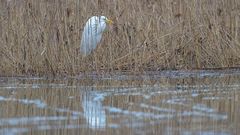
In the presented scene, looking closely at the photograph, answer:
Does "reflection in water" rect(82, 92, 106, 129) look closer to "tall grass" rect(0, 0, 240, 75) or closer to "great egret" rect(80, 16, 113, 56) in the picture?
"tall grass" rect(0, 0, 240, 75)

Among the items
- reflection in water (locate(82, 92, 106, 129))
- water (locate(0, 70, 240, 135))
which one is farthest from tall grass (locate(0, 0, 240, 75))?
reflection in water (locate(82, 92, 106, 129))

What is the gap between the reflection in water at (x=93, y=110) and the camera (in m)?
4.92

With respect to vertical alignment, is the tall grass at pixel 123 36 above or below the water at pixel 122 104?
above

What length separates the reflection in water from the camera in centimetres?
492

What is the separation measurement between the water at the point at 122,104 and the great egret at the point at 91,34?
1144 millimetres

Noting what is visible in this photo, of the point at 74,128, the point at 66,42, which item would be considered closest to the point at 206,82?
the point at 66,42

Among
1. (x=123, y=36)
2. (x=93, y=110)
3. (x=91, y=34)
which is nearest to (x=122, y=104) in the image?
(x=93, y=110)

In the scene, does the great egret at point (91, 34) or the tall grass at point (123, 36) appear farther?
the great egret at point (91, 34)

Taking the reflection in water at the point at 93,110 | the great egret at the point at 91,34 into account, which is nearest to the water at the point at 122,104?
the reflection in water at the point at 93,110

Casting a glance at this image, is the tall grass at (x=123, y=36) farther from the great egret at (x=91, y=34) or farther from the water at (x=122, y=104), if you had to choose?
the water at (x=122, y=104)

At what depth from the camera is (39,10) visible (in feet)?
27.9

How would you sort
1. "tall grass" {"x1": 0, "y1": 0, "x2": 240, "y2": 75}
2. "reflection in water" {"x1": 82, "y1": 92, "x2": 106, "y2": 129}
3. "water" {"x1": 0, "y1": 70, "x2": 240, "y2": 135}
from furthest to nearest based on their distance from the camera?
"tall grass" {"x1": 0, "y1": 0, "x2": 240, "y2": 75} < "reflection in water" {"x1": 82, "y1": 92, "x2": 106, "y2": 129} < "water" {"x1": 0, "y1": 70, "x2": 240, "y2": 135}

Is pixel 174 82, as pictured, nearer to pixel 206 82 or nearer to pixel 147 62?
pixel 206 82

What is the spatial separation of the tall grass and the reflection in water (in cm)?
178
